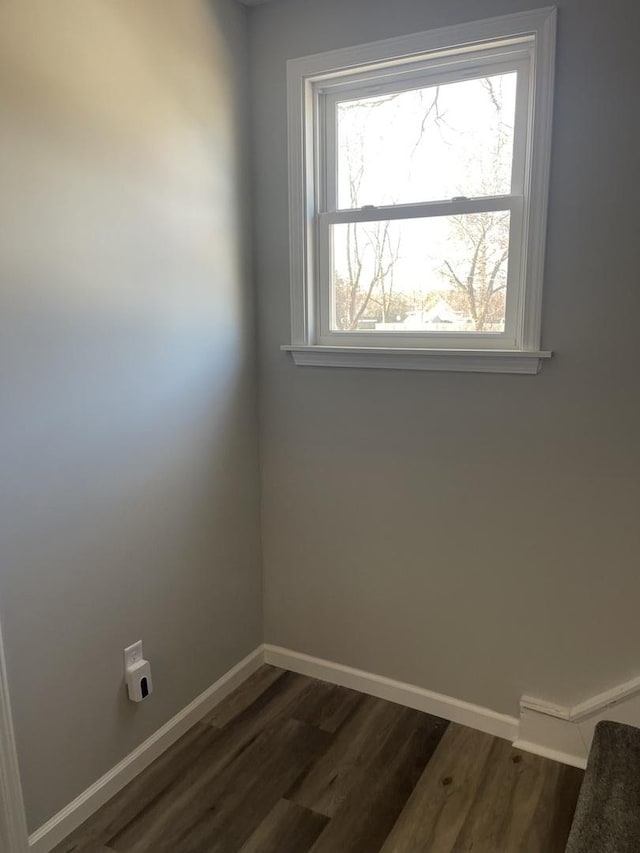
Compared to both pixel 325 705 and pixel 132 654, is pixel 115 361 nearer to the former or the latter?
pixel 132 654

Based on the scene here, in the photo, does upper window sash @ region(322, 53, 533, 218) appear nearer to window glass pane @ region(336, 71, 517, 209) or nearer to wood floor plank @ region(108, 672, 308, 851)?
window glass pane @ region(336, 71, 517, 209)

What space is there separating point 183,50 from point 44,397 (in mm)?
1191

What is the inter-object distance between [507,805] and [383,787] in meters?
0.38

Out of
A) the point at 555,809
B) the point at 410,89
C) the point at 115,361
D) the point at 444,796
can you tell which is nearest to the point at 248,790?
the point at 444,796

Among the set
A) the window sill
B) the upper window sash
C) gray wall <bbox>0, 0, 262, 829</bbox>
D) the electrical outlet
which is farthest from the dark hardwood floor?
the upper window sash

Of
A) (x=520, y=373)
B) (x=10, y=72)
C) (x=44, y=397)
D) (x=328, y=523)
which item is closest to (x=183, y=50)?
(x=10, y=72)

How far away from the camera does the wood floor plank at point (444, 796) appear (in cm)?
181

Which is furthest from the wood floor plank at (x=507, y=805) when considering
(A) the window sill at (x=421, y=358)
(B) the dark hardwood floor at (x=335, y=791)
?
(A) the window sill at (x=421, y=358)

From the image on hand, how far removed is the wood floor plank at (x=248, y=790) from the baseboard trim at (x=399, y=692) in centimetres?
28

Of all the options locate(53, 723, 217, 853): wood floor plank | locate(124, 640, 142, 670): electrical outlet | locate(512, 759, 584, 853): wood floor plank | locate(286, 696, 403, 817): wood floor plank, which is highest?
locate(124, 640, 142, 670): electrical outlet

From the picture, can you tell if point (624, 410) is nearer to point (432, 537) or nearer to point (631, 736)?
point (432, 537)

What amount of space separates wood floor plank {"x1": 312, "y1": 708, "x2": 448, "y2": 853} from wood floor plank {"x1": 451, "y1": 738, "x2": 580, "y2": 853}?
20cm

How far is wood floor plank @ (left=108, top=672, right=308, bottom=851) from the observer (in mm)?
1854

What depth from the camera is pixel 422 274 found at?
2201mm
